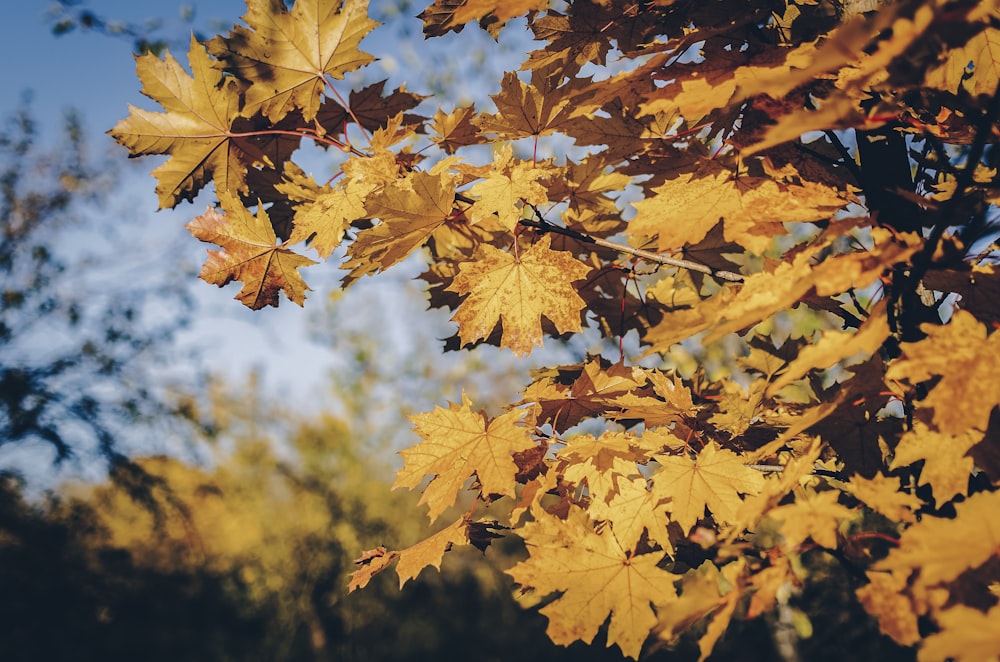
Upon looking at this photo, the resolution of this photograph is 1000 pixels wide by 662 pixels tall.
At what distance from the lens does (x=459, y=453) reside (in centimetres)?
147

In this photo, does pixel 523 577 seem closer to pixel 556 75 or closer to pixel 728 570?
pixel 728 570

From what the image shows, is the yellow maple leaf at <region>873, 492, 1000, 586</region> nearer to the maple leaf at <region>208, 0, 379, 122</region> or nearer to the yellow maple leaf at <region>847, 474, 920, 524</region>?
the yellow maple leaf at <region>847, 474, 920, 524</region>

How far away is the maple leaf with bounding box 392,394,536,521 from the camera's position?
1.38 m

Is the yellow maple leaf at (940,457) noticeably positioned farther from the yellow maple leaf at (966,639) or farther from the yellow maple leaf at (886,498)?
the yellow maple leaf at (966,639)

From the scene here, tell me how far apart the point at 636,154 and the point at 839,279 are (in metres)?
0.75

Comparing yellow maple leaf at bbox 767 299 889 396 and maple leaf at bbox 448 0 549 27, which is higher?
maple leaf at bbox 448 0 549 27

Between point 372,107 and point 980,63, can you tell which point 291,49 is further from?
point 980,63

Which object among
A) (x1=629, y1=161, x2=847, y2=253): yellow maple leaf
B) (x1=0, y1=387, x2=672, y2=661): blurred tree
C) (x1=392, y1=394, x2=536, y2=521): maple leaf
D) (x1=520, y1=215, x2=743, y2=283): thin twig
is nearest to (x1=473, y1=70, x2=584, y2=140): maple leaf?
(x1=520, y1=215, x2=743, y2=283): thin twig

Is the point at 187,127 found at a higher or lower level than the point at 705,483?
higher

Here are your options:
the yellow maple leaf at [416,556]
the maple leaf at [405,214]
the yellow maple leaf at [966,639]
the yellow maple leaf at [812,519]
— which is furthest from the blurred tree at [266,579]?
the yellow maple leaf at [966,639]

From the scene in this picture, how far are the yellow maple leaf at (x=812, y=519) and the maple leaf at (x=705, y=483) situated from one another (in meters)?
0.29

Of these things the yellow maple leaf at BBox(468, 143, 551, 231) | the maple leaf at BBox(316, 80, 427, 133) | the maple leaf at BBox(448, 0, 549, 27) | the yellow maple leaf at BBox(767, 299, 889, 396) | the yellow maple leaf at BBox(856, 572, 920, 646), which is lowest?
the yellow maple leaf at BBox(856, 572, 920, 646)

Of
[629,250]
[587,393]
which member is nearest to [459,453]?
[587,393]

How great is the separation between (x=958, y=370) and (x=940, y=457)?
220 millimetres
